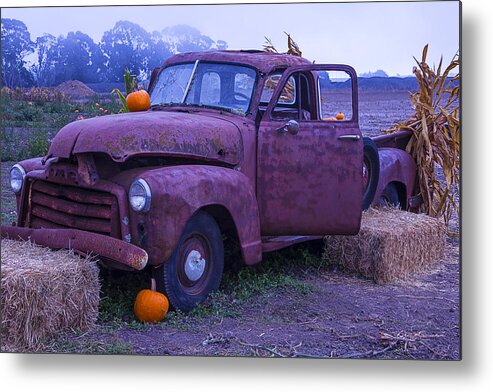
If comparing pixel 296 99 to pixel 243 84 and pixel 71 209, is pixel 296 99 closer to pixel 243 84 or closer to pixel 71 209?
pixel 243 84

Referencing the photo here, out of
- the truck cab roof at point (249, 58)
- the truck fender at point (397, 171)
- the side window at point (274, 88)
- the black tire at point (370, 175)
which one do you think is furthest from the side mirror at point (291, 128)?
the truck fender at point (397, 171)

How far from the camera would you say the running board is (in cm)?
500

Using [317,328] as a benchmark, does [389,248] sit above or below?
above

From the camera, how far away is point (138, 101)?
197 inches

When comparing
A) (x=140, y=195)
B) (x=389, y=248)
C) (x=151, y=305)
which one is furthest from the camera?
(x=389, y=248)

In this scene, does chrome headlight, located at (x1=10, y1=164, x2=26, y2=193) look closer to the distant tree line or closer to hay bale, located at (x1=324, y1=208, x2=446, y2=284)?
the distant tree line

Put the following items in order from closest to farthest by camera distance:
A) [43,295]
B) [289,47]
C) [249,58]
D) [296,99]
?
[43,295]
[289,47]
[249,58]
[296,99]

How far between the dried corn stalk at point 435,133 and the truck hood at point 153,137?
45.8 inches

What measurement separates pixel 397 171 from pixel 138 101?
6.48ft

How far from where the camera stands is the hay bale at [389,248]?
17.0 feet

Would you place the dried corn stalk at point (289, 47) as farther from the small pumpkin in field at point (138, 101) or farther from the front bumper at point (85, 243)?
the front bumper at point (85, 243)

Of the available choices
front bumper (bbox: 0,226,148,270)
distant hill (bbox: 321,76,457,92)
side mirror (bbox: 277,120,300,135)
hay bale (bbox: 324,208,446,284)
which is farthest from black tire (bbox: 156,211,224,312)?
distant hill (bbox: 321,76,457,92)

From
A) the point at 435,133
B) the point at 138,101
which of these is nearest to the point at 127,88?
the point at 138,101

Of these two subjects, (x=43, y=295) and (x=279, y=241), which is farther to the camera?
(x=279, y=241)
